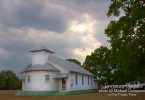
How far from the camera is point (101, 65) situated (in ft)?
247

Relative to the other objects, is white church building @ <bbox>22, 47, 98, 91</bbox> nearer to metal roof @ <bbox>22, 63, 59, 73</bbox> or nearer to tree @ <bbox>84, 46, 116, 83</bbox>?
metal roof @ <bbox>22, 63, 59, 73</bbox>

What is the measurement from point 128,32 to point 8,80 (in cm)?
5388

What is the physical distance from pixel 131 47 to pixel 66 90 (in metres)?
23.3

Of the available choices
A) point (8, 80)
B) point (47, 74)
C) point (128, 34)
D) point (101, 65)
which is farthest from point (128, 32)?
point (8, 80)

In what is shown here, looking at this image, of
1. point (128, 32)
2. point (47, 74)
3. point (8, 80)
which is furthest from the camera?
point (8, 80)

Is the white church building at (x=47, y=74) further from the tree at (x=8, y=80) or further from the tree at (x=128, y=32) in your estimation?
the tree at (x=8, y=80)

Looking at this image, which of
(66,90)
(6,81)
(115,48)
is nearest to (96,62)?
(6,81)

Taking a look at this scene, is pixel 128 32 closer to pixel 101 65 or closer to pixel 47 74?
pixel 47 74

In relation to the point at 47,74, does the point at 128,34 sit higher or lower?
higher

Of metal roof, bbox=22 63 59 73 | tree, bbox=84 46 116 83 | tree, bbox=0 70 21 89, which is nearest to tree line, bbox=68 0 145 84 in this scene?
metal roof, bbox=22 63 59 73

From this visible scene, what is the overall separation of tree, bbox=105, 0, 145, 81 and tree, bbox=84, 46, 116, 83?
44.7m

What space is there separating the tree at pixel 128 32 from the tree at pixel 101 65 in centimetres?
4468

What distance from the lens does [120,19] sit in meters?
27.1

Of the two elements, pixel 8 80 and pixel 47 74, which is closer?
pixel 47 74
